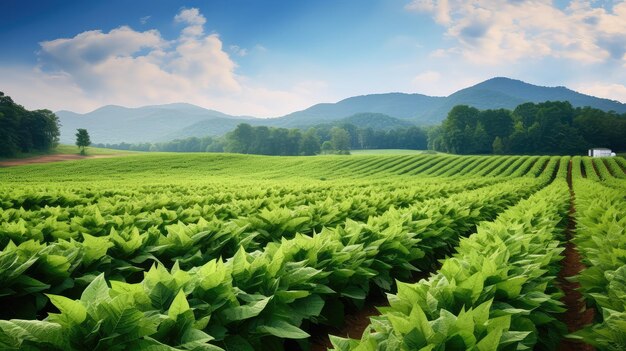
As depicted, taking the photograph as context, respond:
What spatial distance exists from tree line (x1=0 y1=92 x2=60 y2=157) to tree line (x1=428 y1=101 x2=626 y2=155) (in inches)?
4220

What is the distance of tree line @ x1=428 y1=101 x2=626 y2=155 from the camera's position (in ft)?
332

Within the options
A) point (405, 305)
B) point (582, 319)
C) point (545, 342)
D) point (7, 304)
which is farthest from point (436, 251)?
point (7, 304)

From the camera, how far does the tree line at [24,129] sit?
7331cm

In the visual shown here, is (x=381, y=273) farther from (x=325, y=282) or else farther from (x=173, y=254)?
(x=173, y=254)

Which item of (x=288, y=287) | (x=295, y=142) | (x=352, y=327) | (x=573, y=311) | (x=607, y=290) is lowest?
(x=573, y=311)

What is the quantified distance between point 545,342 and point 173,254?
4601mm

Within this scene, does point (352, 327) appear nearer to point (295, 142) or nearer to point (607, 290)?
point (607, 290)

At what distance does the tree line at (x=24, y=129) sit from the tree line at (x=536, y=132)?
107199mm

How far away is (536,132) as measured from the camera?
103m

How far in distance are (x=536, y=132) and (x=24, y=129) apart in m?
133

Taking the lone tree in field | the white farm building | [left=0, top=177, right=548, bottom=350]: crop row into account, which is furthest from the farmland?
the white farm building

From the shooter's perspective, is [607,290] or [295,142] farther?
[295,142]

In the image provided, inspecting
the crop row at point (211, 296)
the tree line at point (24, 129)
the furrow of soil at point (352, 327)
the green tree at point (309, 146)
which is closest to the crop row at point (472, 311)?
the crop row at point (211, 296)

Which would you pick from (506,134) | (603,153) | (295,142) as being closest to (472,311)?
(603,153)
